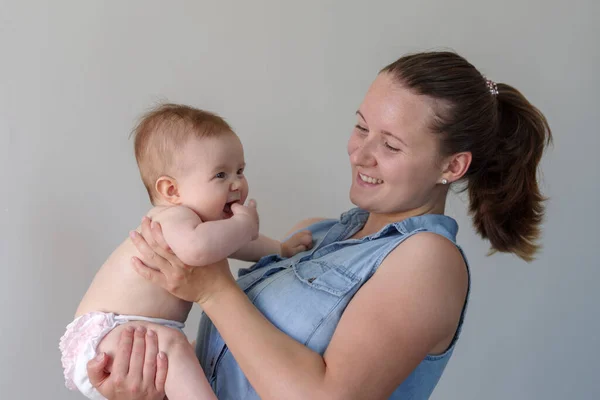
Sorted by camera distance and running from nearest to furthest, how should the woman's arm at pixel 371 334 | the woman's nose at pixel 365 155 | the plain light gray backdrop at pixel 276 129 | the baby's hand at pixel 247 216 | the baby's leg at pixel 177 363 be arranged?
the woman's arm at pixel 371 334
the baby's leg at pixel 177 363
the baby's hand at pixel 247 216
the woman's nose at pixel 365 155
the plain light gray backdrop at pixel 276 129

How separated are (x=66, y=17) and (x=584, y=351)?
87.2 inches

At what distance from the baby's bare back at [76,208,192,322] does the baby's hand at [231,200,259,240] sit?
0.17 m

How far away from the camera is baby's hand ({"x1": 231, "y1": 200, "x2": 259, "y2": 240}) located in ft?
4.62

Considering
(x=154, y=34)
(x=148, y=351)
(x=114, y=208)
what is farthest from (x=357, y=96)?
(x=148, y=351)

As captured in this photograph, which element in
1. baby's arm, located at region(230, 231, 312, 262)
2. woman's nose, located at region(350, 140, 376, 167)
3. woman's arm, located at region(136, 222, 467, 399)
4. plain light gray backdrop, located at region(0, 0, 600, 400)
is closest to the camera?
woman's arm, located at region(136, 222, 467, 399)

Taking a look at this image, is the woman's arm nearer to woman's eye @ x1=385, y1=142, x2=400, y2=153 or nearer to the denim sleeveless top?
the denim sleeveless top

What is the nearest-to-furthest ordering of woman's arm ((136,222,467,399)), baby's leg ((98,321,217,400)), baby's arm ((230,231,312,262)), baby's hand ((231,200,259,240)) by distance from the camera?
woman's arm ((136,222,467,399)) < baby's leg ((98,321,217,400)) < baby's hand ((231,200,259,240)) < baby's arm ((230,231,312,262))

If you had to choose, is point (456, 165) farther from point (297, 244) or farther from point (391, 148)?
point (297, 244)

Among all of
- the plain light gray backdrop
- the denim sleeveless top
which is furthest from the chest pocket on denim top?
the plain light gray backdrop

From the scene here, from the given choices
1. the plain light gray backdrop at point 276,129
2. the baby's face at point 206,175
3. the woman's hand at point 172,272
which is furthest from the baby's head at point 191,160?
the plain light gray backdrop at point 276,129

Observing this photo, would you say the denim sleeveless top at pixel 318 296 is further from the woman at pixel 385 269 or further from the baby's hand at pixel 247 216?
the baby's hand at pixel 247 216

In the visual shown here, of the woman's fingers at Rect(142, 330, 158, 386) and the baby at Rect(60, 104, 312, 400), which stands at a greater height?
the baby at Rect(60, 104, 312, 400)

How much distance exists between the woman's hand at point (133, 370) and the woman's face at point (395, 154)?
0.61 m

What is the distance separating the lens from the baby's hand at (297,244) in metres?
1.73
